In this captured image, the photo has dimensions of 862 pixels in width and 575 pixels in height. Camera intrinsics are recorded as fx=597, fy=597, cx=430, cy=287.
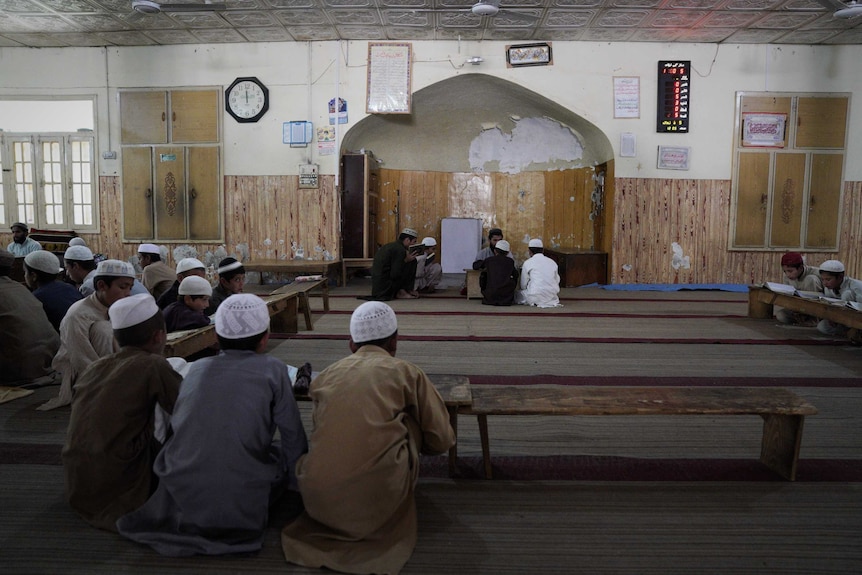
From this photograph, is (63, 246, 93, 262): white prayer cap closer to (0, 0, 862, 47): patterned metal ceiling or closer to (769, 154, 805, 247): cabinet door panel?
(0, 0, 862, 47): patterned metal ceiling

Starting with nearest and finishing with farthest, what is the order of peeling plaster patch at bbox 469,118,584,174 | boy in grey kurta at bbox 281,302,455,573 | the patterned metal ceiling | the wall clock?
boy in grey kurta at bbox 281,302,455,573 < the patterned metal ceiling < the wall clock < peeling plaster patch at bbox 469,118,584,174

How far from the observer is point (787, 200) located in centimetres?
861

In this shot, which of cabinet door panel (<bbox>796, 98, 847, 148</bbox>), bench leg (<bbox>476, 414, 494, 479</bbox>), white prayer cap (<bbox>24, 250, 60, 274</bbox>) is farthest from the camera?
cabinet door panel (<bbox>796, 98, 847, 148</bbox>)

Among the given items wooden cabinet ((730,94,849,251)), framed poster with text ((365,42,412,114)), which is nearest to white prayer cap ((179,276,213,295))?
framed poster with text ((365,42,412,114))

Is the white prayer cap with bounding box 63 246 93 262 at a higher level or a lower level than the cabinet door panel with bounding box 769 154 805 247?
lower

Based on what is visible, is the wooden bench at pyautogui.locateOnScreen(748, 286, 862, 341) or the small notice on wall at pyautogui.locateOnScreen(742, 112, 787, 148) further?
the small notice on wall at pyautogui.locateOnScreen(742, 112, 787, 148)

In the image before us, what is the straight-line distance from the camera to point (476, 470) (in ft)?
8.03

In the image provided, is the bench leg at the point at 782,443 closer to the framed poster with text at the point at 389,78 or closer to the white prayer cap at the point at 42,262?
the white prayer cap at the point at 42,262

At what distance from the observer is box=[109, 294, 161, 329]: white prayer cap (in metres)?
2.01

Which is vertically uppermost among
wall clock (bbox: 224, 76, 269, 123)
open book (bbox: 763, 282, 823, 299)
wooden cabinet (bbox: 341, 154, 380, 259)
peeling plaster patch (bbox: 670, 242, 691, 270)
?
wall clock (bbox: 224, 76, 269, 123)

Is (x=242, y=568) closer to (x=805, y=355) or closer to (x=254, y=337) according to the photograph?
(x=254, y=337)

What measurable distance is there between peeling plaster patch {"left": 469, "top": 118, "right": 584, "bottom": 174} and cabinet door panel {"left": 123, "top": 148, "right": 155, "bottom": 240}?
5203mm

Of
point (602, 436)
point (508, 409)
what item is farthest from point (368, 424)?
point (602, 436)

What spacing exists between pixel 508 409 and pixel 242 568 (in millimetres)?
1071
